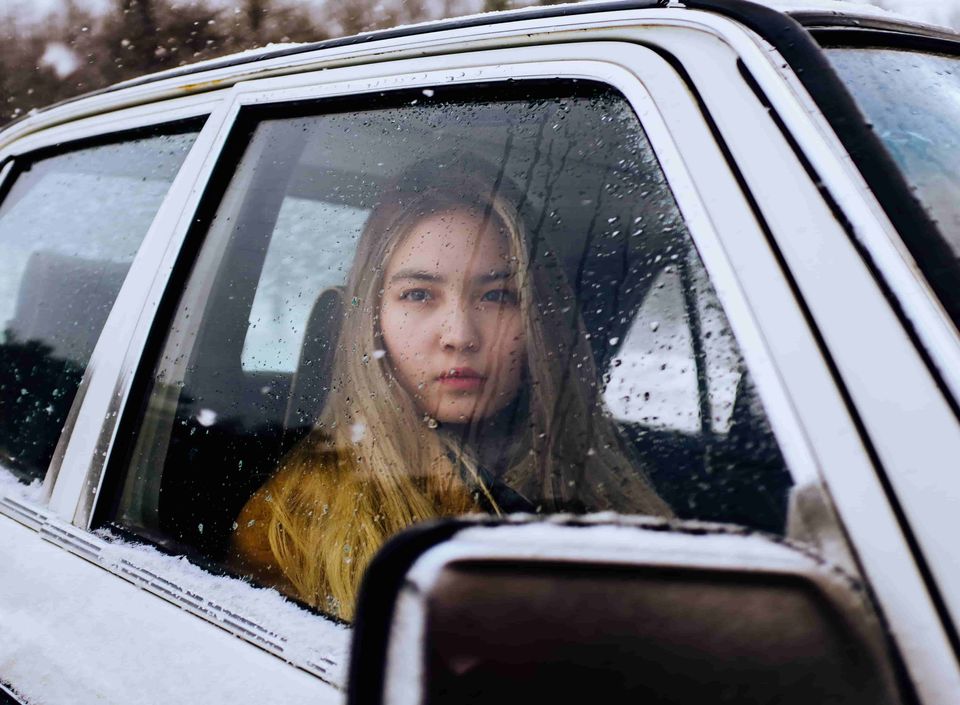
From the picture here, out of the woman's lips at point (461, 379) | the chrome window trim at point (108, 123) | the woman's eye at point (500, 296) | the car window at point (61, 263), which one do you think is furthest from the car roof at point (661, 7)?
the woman's lips at point (461, 379)

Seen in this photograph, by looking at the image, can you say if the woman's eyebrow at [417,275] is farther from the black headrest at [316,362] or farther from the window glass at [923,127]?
the window glass at [923,127]

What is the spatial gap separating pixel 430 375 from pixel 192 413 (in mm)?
546

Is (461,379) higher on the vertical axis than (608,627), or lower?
higher

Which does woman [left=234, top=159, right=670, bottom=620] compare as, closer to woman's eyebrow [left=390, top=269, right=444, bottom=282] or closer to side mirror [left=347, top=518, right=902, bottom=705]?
woman's eyebrow [left=390, top=269, right=444, bottom=282]

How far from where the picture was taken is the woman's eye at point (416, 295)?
1.34 metres

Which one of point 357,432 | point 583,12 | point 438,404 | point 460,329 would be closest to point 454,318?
point 460,329

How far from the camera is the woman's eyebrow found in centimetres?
135

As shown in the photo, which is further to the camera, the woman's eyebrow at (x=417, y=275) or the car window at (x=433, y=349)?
the woman's eyebrow at (x=417, y=275)

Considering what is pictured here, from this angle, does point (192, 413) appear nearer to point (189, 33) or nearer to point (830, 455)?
point (830, 455)

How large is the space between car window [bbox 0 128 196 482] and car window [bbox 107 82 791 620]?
0.29m

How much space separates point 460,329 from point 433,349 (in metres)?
0.07

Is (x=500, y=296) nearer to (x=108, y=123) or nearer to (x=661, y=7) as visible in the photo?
(x=661, y=7)

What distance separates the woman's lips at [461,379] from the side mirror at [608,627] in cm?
61

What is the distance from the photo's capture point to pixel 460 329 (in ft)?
4.12
